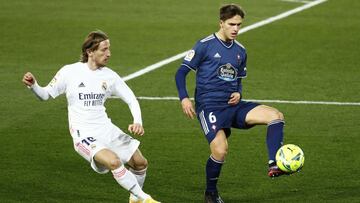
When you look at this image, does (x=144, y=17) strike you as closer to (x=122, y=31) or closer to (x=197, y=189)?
(x=122, y=31)

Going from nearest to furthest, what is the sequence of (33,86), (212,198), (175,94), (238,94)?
(33,86) → (212,198) → (238,94) → (175,94)

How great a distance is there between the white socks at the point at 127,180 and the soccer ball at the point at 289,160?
5.15 ft

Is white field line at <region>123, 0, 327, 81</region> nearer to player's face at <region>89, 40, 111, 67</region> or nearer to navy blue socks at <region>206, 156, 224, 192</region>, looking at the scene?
navy blue socks at <region>206, 156, 224, 192</region>

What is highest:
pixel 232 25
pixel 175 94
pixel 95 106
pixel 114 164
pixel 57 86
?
pixel 232 25

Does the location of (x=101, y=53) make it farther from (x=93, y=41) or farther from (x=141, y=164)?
(x=141, y=164)

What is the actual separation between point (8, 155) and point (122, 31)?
9859mm

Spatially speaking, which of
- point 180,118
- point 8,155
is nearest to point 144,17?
point 180,118

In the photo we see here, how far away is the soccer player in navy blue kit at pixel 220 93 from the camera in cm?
1237

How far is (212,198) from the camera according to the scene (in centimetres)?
1235

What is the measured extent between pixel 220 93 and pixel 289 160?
51.1 inches

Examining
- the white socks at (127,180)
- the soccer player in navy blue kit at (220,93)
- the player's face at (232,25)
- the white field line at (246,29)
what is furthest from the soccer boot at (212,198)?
the white field line at (246,29)

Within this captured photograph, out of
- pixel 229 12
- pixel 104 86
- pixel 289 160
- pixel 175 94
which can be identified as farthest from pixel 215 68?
pixel 175 94

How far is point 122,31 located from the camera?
78.7 feet

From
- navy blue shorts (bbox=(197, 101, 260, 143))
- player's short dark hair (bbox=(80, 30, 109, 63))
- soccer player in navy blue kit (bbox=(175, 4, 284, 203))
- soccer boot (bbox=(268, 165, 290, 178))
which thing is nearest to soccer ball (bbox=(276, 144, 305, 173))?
soccer boot (bbox=(268, 165, 290, 178))
